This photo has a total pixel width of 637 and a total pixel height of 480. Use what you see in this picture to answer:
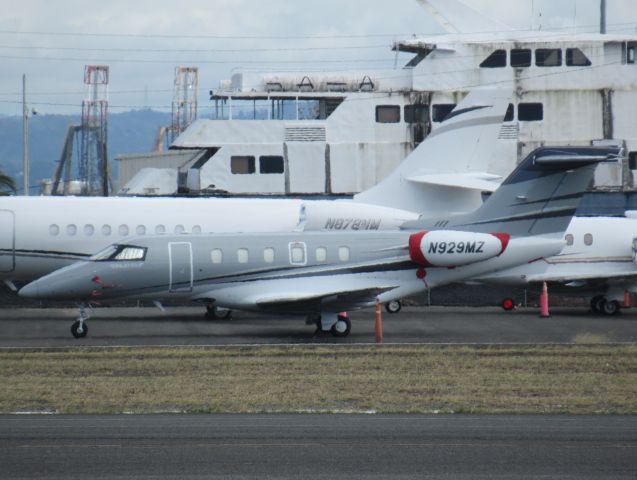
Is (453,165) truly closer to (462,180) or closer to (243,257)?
(462,180)

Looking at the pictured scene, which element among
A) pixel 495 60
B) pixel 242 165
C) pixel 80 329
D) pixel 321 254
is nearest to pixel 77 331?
pixel 80 329

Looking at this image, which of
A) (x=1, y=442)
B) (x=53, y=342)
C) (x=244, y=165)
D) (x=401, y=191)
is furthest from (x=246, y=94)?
(x=1, y=442)

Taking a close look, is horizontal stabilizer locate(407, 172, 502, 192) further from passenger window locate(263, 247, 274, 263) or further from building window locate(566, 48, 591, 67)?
building window locate(566, 48, 591, 67)

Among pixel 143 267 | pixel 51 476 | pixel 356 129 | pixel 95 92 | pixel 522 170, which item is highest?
pixel 95 92

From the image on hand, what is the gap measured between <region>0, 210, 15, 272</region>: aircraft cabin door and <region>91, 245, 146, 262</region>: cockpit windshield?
5.19 meters

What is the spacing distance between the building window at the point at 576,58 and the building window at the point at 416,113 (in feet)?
17.6

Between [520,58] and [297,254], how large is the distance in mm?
17281

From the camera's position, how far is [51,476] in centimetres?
1242

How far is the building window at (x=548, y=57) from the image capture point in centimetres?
4200

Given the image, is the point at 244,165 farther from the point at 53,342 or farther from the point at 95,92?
the point at 95,92

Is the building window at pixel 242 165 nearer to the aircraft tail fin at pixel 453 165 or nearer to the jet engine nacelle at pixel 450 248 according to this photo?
the aircraft tail fin at pixel 453 165

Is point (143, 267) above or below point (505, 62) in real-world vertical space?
below

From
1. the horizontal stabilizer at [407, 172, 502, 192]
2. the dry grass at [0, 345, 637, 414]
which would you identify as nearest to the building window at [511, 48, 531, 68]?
the horizontal stabilizer at [407, 172, 502, 192]

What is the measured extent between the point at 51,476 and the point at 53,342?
1418cm
